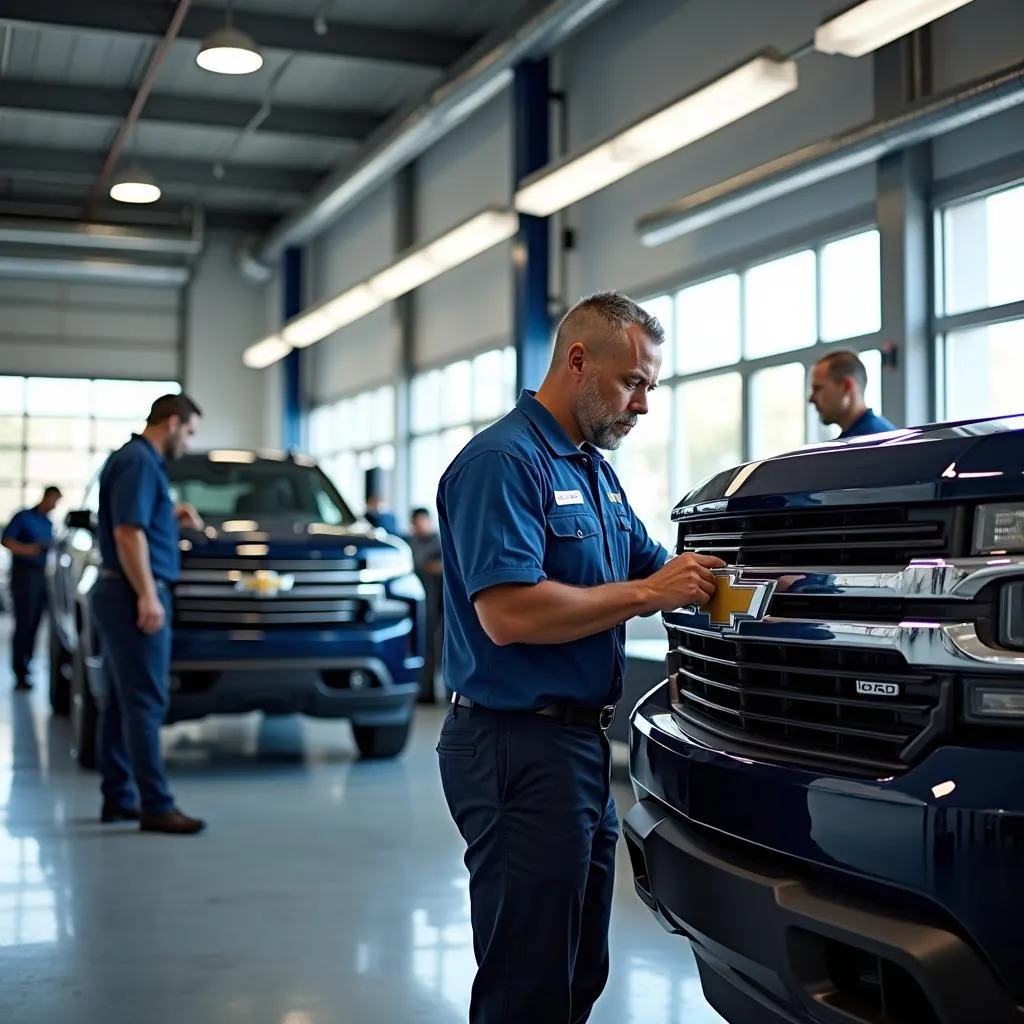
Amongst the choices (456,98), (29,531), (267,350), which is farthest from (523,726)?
(267,350)

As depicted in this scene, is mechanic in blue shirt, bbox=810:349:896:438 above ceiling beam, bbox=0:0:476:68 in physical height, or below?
below

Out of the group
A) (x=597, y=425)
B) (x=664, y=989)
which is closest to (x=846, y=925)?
(x=597, y=425)

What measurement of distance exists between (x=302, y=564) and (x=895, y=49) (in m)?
4.62

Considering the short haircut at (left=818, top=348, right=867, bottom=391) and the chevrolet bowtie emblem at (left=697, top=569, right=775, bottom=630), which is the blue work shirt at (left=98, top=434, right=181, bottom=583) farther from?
the chevrolet bowtie emblem at (left=697, top=569, right=775, bottom=630)

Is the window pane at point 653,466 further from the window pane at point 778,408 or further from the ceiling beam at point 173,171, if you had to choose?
the ceiling beam at point 173,171

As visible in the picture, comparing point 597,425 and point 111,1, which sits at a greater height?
point 111,1

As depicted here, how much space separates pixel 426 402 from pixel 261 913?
41.2ft

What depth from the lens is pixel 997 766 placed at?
1.73 m

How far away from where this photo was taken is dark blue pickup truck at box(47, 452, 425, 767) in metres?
6.70

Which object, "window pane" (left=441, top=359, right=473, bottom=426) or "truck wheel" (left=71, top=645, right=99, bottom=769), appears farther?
"window pane" (left=441, top=359, right=473, bottom=426)

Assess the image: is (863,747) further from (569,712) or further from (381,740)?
(381,740)

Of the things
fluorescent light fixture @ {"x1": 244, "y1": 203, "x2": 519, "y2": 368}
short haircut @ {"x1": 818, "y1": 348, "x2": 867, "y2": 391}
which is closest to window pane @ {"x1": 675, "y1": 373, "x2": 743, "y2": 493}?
fluorescent light fixture @ {"x1": 244, "y1": 203, "x2": 519, "y2": 368}

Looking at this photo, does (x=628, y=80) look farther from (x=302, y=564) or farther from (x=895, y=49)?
(x=302, y=564)

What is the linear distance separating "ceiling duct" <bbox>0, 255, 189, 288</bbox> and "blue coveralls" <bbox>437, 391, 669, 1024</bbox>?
62.7ft
